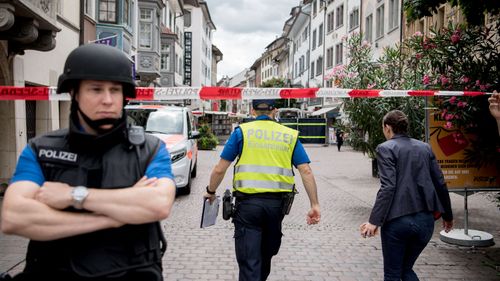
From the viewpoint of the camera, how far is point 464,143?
723cm

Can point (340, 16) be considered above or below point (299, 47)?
below

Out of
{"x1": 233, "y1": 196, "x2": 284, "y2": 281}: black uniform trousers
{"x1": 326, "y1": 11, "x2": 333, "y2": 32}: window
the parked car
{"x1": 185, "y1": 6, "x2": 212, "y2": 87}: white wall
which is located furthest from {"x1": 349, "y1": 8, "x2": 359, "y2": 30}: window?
{"x1": 233, "y1": 196, "x2": 284, "y2": 281}: black uniform trousers

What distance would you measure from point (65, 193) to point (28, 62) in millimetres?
11566

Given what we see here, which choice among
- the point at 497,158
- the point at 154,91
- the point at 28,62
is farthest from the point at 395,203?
the point at 28,62

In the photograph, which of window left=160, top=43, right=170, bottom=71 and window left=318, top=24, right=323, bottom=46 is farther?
window left=318, top=24, right=323, bottom=46

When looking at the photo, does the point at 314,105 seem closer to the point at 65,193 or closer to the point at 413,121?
the point at 413,121

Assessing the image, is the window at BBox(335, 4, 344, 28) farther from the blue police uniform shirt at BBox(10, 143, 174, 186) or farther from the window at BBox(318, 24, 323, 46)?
the blue police uniform shirt at BBox(10, 143, 174, 186)

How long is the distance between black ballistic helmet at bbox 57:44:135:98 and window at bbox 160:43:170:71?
39.2 m

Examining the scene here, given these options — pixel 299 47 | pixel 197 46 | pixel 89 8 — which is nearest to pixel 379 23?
pixel 89 8

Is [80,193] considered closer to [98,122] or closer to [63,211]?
[63,211]

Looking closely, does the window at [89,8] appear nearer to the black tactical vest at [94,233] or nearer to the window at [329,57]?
the black tactical vest at [94,233]

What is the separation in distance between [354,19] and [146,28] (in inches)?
620

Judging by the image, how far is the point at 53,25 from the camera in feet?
38.1

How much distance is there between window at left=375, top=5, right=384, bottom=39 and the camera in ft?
103
